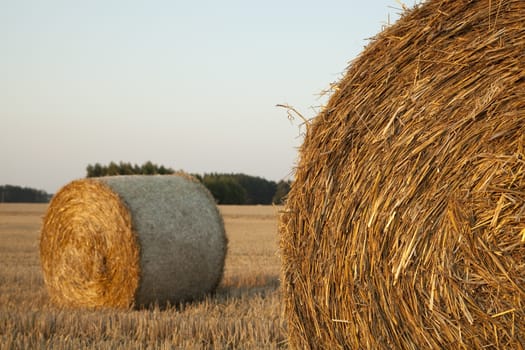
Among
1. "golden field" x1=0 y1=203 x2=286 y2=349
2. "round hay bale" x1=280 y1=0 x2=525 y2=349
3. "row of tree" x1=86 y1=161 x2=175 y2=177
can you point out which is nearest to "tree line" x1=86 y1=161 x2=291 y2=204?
"row of tree" x1=86 y1=161 x2=175 y2=177

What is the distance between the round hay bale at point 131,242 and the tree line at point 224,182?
48.1 feet

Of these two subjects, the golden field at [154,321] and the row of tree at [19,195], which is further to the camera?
the row of tree at [19,195]

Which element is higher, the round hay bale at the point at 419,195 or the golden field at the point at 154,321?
the round hay bale at the point at 419,195

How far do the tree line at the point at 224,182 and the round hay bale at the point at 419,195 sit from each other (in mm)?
18721

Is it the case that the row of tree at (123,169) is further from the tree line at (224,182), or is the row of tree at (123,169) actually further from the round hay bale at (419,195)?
the round hay bale at (419,195)

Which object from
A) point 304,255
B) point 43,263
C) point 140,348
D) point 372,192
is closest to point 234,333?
point 140,348

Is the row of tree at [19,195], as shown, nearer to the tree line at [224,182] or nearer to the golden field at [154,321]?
the tree line at [224,182]

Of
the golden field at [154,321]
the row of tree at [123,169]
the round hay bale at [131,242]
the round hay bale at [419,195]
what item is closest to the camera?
the round hay bale at [419,195]

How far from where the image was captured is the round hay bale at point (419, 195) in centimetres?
341

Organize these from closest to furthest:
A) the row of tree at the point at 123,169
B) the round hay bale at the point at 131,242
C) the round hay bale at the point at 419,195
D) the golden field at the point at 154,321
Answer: the round hay bale at the point at 419,195 → the golden field at the point at 154,321 → the round hay bale at the point at 131,242 → the row of tree at the point at 123,169

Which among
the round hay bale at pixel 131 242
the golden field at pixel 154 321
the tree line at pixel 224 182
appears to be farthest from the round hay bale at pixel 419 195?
the tree line at pixel 224 182

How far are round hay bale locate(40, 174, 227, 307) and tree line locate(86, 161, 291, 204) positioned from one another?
48.1ft

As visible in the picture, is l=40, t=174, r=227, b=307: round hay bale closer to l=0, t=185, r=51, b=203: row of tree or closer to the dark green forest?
the dark green forest

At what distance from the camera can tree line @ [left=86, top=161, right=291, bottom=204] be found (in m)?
32.1
